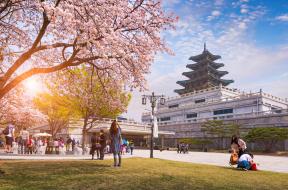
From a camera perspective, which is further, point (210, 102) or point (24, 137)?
point (210, 102)

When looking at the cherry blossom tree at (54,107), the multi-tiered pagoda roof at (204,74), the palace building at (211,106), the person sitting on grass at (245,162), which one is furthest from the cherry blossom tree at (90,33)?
the multi-tiered pagoda roof at (204,74)

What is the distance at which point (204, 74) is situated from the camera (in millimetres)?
91562

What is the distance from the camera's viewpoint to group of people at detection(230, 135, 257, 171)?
1403 cm

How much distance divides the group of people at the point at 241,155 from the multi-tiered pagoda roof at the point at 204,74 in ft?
245

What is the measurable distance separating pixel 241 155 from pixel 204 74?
78177mm

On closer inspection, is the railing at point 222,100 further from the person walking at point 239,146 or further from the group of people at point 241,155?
the person walking at point 239,146

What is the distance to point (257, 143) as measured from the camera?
160 ft

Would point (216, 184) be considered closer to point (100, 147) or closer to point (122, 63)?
point (122, 63)

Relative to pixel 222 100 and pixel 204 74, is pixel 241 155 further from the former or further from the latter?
pixel 204 74

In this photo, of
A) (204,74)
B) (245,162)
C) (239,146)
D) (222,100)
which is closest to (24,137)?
(239,146)

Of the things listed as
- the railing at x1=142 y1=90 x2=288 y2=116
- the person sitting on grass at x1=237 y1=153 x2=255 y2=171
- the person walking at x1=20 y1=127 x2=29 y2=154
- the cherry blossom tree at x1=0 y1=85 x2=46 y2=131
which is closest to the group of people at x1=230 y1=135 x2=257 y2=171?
the person sitting on grass at x1=237 y1=153 x2=255 y2=171

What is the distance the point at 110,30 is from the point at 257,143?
4437cm

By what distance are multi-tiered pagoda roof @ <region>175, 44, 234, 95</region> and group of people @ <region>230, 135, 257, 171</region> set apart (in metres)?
74.8

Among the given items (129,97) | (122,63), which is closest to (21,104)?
(129,97)
